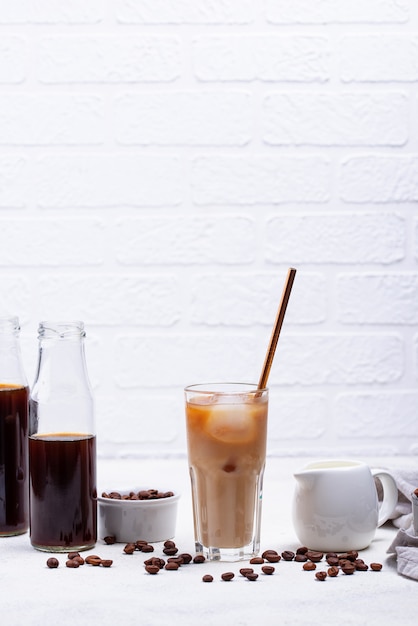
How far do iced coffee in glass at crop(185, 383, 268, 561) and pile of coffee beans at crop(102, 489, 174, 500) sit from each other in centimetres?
9

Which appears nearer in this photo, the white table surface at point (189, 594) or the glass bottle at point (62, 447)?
the white table surface at point (189, 594)

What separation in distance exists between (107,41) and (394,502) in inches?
54.3

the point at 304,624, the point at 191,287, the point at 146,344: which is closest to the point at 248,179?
the point at 191,287

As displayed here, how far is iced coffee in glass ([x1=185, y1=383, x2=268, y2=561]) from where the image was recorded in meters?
1.08

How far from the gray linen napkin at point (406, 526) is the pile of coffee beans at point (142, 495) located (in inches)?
11.3

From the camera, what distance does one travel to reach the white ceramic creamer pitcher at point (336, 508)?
1082 millimetres

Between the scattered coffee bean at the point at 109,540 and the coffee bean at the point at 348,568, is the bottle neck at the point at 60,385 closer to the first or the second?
the scattered coffee bean at the point at 109,540

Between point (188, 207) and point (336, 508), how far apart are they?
1187mm

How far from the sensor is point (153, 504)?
3.75ft

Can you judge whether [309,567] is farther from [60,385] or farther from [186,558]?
[60,385]

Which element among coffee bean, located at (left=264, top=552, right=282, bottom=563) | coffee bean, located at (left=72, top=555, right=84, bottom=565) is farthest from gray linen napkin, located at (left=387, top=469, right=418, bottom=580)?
coffee bean, located at (left=72, top=555, right=84, bottom=565)

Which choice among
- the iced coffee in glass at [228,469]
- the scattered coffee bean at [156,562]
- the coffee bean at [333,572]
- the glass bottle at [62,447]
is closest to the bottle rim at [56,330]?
the glass bottle at [62,447]

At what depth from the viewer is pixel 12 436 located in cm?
119

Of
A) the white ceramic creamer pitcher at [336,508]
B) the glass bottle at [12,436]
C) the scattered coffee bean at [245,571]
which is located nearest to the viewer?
the scattered coffee bean at [245,571]
